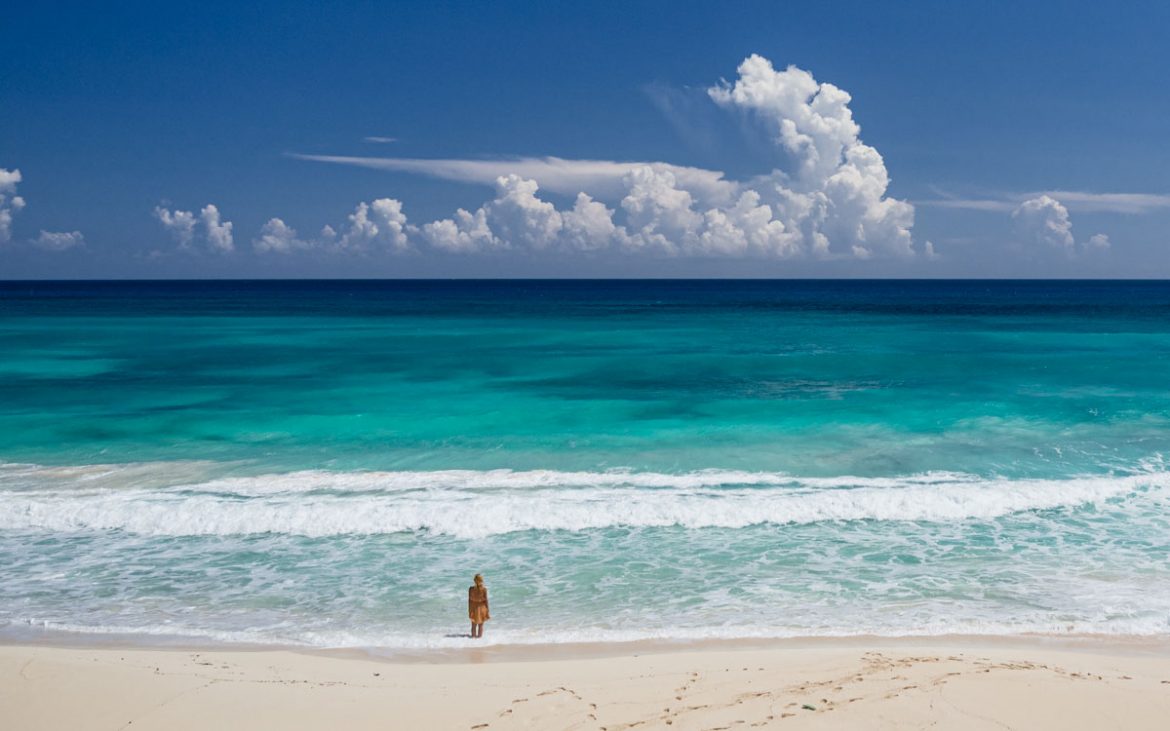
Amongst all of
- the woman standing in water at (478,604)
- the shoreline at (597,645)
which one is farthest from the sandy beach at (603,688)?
the woman standing in water at (478,604)

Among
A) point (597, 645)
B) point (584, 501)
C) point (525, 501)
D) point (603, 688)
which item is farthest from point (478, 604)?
point (584, 501)

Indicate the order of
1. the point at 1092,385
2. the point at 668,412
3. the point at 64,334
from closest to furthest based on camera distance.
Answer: the point at 668,412 < the point at 1092,385 < the point at 64,334

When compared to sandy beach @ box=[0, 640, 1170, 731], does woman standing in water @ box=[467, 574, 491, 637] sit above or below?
above

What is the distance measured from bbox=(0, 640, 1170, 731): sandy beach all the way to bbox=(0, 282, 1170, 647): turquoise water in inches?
34.8

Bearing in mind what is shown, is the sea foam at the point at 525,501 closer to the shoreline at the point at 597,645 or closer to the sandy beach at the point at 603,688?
the shoreline at the point at 597,645

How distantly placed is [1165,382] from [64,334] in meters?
66.4

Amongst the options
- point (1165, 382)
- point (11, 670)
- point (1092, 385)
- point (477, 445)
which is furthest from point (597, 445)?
point (1165, 382)

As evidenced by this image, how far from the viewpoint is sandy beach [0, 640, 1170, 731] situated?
8.66 meters

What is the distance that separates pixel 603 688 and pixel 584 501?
789 centimetres

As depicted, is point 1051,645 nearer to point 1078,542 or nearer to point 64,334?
point 1078,542

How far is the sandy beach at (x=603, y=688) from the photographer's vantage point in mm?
8664

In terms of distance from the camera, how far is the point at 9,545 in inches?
588

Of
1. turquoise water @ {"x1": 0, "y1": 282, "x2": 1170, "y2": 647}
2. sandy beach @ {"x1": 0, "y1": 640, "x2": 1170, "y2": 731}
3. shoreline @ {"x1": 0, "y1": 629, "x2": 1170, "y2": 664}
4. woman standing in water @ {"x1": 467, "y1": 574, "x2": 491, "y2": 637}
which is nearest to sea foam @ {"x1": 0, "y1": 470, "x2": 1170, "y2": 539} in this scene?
turquoise water @ {"x1": 0, "y1": 282, "x2": 1170, "y2": 647}

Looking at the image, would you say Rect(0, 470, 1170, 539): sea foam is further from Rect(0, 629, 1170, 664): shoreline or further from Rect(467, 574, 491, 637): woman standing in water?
Rect(0, 629, 1170, 664): shoreline
